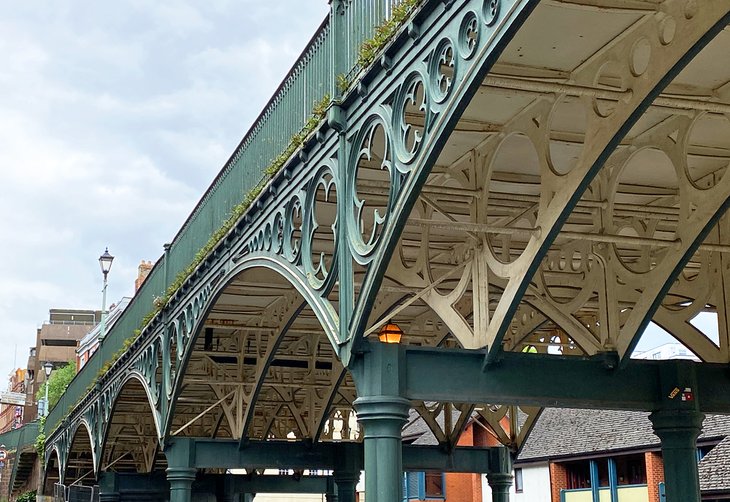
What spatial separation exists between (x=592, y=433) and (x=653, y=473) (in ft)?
15.3

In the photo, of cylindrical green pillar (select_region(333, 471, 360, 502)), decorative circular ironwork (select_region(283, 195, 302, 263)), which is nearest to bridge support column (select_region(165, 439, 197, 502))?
cylindrical green pillar (select_region(333, 471, 360, 502))

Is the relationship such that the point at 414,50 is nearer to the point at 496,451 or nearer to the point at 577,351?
the point at 577,351

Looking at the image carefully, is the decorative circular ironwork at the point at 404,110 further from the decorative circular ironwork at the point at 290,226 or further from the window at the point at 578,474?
the window at the point at 578,474

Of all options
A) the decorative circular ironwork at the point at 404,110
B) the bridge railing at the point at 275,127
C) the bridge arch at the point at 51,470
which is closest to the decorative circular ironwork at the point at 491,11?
the decorative circular ironwork at the point at 404,110

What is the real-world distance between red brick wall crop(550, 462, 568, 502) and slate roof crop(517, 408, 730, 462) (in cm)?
50

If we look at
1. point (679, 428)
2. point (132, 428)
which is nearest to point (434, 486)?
point (132, 428)

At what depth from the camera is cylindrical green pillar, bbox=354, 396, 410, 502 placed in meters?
10.7

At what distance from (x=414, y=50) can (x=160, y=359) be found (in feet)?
57.7

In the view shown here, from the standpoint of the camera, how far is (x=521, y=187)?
47.3 feet

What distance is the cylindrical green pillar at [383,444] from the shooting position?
35.0ft

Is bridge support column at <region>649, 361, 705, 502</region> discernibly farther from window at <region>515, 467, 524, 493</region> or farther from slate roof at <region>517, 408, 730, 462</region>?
window at <region>515, 467, 524, 493</region>

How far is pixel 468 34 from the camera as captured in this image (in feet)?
28.7

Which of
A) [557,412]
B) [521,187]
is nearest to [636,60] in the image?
[521,187]

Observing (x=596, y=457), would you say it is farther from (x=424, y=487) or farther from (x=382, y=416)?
(x=382, y=416)
